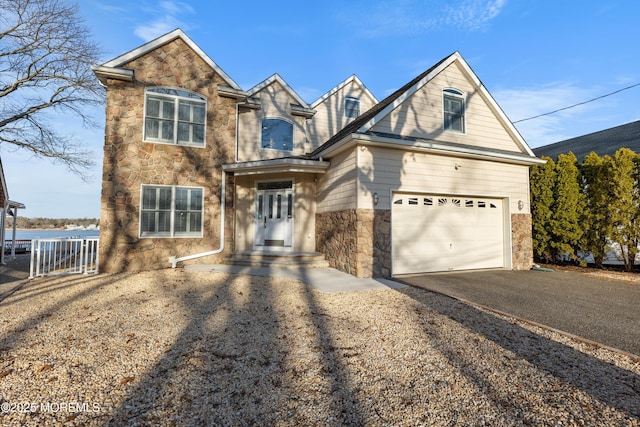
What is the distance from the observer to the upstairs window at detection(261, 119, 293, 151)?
36.5 feet

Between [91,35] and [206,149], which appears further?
[91,35]

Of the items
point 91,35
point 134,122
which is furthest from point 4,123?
point 134,122

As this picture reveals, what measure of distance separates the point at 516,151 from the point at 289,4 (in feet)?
30.3

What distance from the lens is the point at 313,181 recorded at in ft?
33.6

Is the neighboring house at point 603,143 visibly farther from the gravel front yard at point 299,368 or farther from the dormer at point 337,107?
the gravel front yard at point 299,368

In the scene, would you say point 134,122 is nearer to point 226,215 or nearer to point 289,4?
point 226,215

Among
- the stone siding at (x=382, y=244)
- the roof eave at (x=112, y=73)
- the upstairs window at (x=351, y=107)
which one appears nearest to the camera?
the stone siding at (x=382, y=244)

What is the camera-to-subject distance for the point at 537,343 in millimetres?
3496

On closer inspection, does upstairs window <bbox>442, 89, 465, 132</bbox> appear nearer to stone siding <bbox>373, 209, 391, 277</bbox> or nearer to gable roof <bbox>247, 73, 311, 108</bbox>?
stone siding <bbox>373, 209, 391, 277</bbox>

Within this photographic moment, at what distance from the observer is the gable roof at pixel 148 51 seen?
840 cm

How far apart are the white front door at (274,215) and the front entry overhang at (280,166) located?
3.57 feet


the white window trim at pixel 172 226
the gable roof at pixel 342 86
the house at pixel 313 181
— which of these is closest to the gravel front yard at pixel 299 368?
the house at pixel 313 181

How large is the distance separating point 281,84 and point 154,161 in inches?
221

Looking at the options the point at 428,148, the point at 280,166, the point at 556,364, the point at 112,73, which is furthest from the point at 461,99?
the point at 112,73
